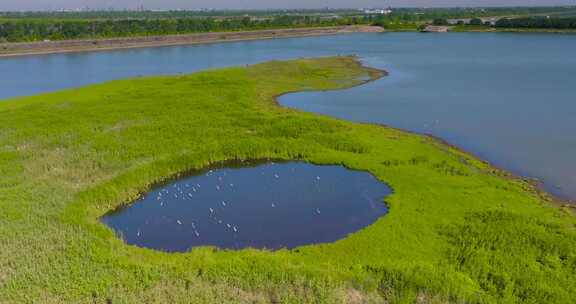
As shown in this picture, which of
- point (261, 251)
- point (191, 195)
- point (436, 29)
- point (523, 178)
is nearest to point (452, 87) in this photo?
point (523, 178)

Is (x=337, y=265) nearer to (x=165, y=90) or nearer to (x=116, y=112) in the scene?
(x=116, y=112)

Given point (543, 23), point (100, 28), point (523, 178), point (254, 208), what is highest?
point (543, 23)

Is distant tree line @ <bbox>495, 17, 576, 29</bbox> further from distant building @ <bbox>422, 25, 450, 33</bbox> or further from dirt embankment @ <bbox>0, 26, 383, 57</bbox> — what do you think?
dirt embankment @ <bbox>0, 26, 383, 57</bbox>

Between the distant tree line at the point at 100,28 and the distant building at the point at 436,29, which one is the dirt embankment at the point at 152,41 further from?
the distant building at the point at 436,29

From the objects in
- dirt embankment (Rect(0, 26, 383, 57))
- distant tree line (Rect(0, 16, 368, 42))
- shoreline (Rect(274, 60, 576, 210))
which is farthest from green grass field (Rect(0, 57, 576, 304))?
distant tree line (Rect(0, 16, 368, 42))

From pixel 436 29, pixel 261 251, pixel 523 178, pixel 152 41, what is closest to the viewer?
pixel 261 251

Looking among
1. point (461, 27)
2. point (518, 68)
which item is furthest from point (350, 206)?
point (461, 27)

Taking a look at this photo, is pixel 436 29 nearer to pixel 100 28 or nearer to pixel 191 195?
pixel 100 28
